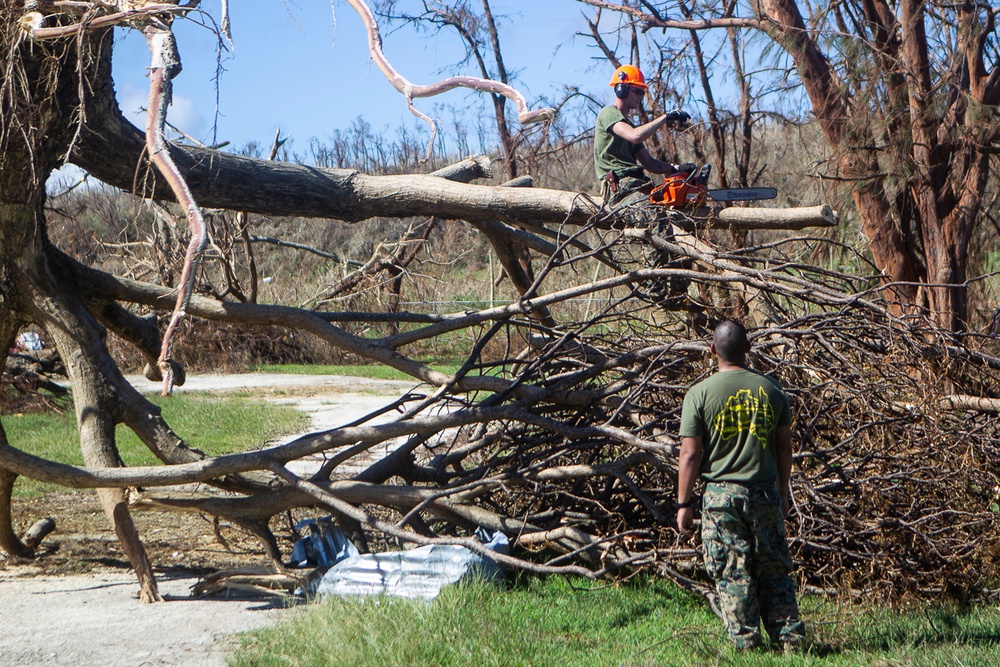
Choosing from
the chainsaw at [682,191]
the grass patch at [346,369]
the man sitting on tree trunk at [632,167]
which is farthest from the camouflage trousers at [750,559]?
the grass patch at [346,369]

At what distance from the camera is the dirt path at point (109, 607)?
192 inches

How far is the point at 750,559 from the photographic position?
4.38 m

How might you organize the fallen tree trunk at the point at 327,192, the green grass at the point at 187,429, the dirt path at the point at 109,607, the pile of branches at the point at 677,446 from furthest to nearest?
the green grass at the point at 187,429
the fallen tree trunk at the point at 327,192
the pile of branches at the point at 677,446
the dirt path at the point at 109,607

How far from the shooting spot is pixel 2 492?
668 centimetres

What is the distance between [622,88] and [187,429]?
25.8 ft

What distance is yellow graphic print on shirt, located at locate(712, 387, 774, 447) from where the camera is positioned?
172 inches

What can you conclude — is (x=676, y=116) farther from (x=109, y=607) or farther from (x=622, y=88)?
(x=109, y=607)

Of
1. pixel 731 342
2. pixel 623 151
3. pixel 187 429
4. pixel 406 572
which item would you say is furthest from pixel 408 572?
pixel 187 429

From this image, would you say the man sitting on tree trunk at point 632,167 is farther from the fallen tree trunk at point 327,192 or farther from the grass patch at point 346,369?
the grass patch at point 346,369

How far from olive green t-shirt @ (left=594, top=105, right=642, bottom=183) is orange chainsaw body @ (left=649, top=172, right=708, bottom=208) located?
43cm

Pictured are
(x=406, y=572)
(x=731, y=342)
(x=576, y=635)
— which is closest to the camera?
(x=731, y=342)

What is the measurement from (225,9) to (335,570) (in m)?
3.11

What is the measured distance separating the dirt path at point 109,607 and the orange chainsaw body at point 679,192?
3.36 metres

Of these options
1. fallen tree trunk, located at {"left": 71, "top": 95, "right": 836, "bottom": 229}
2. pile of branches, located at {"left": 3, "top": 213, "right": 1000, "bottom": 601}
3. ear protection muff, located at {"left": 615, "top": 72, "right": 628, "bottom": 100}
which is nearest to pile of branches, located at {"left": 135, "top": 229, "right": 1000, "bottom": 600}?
pile of branches, located at {"left": 3, "top": 213, "right": 1000, "bottom": 601}
